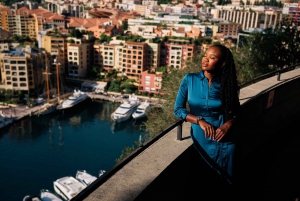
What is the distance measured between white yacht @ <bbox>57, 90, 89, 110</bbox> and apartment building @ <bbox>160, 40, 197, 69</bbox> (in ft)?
18.2

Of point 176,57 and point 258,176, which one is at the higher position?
point 258,176

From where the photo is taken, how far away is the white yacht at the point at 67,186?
8.93 meters

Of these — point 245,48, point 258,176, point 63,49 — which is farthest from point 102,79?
point 258,176

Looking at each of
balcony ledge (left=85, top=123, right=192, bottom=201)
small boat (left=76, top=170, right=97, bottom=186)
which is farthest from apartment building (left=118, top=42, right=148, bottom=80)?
balcony ledge (left=85, top=123, right=192, bottom=201)

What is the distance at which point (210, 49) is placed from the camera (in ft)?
3.36

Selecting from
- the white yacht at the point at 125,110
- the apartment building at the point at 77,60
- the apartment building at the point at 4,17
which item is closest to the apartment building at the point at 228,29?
the apartment building at the point at 77,60

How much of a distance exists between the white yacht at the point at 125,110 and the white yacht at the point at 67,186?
565 cm

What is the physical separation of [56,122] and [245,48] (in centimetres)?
1155

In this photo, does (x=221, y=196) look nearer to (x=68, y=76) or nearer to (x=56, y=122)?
(x=56, y=122)

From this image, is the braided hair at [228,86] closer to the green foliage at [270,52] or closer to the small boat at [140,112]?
the green foliage at [270,52]

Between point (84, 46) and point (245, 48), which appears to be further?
point (84, 46)

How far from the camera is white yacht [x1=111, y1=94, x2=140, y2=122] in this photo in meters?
15.0

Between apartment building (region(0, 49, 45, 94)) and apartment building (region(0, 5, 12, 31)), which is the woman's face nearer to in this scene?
apartment building (region(0, 49, 45, 94))

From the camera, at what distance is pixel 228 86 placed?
101cm
